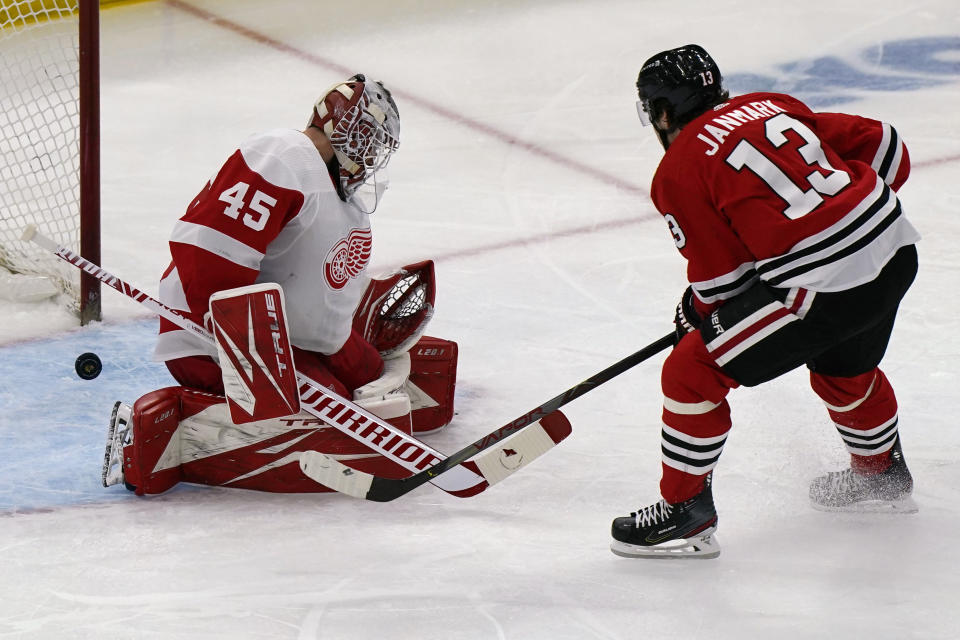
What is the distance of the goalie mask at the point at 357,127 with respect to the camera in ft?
8.07

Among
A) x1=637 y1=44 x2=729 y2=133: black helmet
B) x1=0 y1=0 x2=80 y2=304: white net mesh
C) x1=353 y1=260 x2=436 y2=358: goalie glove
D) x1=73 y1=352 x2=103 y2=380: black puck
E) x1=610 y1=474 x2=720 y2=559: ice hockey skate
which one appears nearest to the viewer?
x1=637 y1=44 x2=729 y2=133: black helmet

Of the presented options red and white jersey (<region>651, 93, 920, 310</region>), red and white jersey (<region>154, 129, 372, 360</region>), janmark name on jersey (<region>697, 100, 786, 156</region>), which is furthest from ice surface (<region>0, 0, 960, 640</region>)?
janmark name on jersey (<region>697, 100, 786, 156</region>)

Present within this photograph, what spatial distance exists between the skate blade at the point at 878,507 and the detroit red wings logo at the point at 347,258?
36.2 inches

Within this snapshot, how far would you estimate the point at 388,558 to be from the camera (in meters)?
2.30

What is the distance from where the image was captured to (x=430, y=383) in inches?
111

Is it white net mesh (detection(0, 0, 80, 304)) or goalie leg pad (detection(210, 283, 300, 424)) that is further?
white net mesh (detection(0, 0, 80, 304))

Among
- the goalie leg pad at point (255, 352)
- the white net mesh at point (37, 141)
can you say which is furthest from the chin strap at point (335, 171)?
the white net mesh at point (37, 141)

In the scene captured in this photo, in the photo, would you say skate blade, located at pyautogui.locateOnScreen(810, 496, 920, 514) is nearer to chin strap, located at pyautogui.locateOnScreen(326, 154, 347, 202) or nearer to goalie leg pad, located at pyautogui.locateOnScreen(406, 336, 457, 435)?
goalie leg pad, located at pyautogui.locateOnScreen(406, 336, 457, 435)

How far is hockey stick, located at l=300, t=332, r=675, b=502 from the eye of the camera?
7.86 ft

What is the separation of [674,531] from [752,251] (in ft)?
1.59

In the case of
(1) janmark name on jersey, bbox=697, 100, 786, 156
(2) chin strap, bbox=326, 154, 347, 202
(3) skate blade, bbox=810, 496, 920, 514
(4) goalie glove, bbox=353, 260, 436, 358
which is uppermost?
(1) janmark name on jersey, bbox=697, 100, 786, 156

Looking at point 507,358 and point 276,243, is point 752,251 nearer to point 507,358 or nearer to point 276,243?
point 276,243

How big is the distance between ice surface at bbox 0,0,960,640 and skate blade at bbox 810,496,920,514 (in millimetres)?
40

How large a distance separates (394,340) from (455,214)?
51.4 inches
